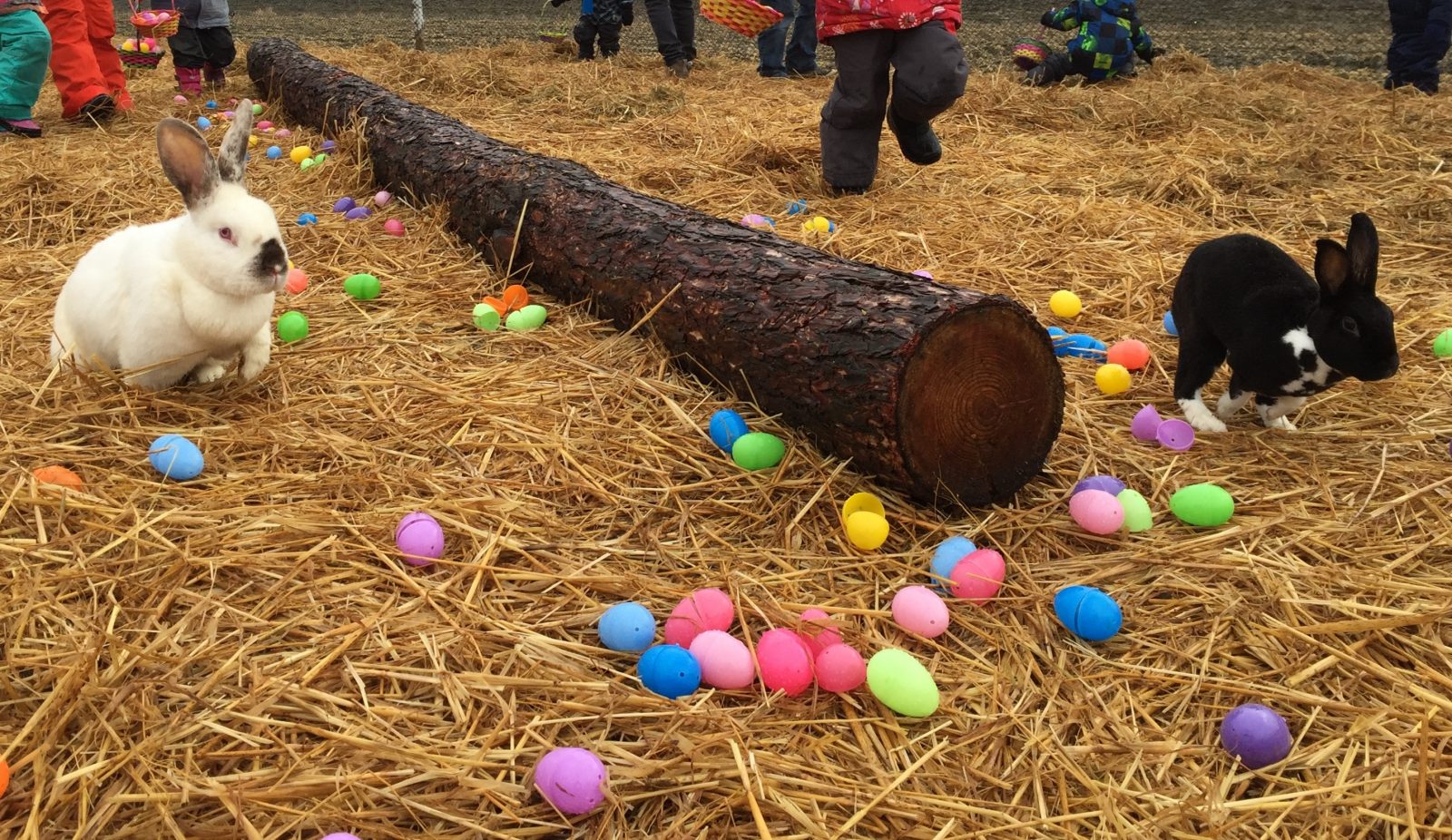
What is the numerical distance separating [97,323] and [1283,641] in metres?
3.09

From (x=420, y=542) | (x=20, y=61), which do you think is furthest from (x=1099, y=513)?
(x=20, y=61)

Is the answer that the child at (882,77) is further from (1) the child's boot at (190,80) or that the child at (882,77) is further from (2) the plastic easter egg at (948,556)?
(1) the child's boot at (190,80)

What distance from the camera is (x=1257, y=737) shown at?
165 cm

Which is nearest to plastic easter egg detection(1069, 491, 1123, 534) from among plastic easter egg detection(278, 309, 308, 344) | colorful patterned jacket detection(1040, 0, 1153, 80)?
plastic easter egg detection(278, 309, 308, 344)

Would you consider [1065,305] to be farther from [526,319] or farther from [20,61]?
[20,61]

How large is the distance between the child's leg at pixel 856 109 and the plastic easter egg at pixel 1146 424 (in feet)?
8.55

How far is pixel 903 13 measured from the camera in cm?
445

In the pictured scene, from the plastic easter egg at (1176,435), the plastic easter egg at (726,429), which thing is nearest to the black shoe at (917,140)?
the plastic easter egg at (1176,435)

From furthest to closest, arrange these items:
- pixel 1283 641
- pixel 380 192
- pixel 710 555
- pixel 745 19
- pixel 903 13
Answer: pixel 745 19 → pixel 380 192 → pixel 903 13 → pixel 710 555 → pixel 1283 641

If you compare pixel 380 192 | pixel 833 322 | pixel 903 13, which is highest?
pixel 903 13

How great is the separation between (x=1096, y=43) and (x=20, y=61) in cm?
781

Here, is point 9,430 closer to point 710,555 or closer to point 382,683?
point 382,683

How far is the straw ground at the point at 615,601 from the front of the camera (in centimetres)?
155

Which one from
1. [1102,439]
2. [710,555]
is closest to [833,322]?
[710,555]
